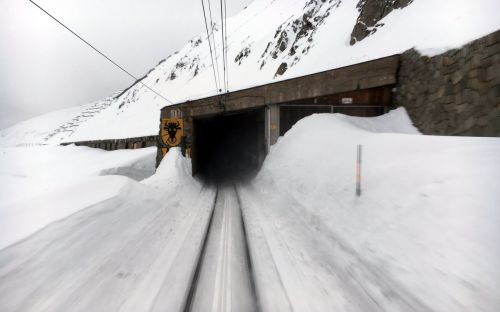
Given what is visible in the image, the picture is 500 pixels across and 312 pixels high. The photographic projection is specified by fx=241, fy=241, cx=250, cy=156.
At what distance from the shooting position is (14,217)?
4.13 meters

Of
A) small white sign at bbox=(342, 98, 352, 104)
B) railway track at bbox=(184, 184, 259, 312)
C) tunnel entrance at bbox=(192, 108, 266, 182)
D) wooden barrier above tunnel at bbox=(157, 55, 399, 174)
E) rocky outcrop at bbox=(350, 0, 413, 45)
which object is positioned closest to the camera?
railway track at bbox=(184, 184, 259, 312)

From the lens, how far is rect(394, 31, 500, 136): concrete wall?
752 centimetres

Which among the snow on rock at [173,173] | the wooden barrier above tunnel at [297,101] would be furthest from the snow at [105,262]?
the wooden barrier above tunnel at [297,101]

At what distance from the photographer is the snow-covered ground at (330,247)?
283 cm

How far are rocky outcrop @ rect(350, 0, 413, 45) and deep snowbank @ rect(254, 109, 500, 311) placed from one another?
19.5 m

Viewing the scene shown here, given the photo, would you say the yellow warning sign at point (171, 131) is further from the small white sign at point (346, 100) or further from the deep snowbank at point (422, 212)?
the small white sign at point (346, 100)

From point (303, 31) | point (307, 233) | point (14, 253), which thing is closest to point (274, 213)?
point (307, 233)

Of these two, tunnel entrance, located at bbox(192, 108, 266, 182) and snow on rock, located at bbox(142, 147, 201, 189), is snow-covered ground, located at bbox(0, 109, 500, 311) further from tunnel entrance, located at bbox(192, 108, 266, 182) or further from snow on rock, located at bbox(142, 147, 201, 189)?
tunnel entrance, located at bbox(192, 108, 266, 182)

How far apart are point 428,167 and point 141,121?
2248 inches

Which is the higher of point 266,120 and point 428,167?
point 266,120

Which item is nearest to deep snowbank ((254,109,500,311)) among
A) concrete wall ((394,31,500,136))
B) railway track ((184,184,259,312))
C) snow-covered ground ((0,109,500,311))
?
snow-covered ground ((0,109,500,311))

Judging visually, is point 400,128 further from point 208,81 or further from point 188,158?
point 208,81

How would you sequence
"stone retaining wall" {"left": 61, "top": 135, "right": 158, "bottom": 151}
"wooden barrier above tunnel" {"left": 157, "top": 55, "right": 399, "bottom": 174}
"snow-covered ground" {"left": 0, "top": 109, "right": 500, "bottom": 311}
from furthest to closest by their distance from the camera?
"stone retaining wall" {"left": 61, "top": 135, "right": 158, "bottom": 151}
"wooden barrier above tunnel" {"left": 157, "top": 55, "right": 399, "bottom": 174}
"snow-covered ground" {"left": 0, "top": 109, "right": 500, "bottom": 311}

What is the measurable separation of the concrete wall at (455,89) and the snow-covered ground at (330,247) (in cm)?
365
